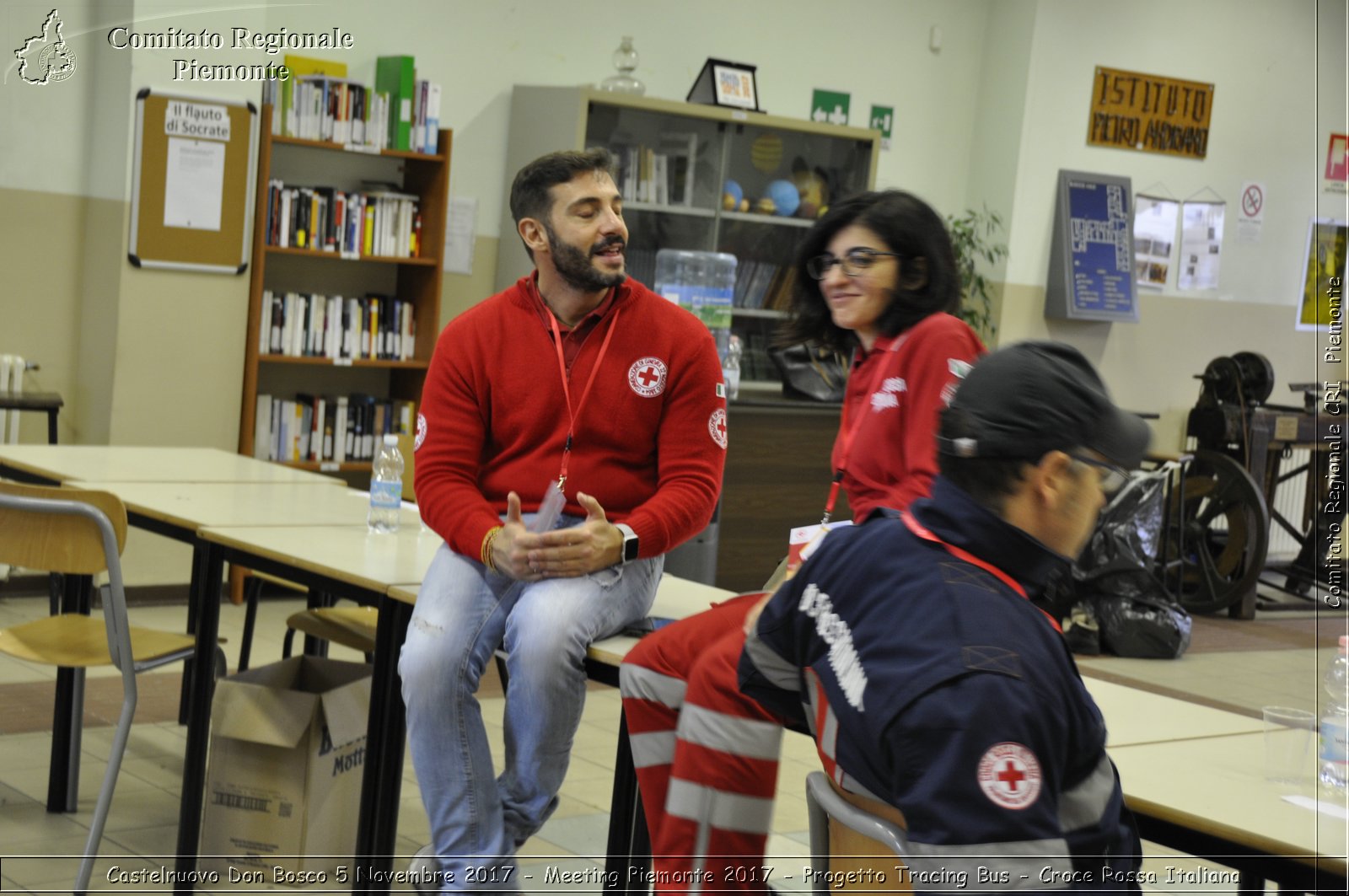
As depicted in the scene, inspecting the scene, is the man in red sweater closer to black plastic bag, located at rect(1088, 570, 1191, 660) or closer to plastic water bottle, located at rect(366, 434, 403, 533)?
plastic water bottle, located at rect(366, 434, 403, 533)

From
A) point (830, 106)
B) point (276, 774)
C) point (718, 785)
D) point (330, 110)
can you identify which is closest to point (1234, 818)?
point (718, 785)

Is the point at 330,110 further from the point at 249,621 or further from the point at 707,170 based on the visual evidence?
the point at 249,621

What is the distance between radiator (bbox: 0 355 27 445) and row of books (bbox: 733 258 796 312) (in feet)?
11.0

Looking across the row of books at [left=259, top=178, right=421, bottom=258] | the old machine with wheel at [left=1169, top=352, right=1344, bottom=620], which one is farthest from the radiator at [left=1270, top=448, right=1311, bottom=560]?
the row of books at [left=259, top=178, right=421, bottom=258]

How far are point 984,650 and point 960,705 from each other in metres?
0.06

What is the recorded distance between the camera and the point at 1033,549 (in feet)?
4.78

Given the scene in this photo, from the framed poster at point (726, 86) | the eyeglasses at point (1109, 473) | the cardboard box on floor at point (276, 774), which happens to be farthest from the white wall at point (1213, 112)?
the eyeglasses at point (1109, 473)

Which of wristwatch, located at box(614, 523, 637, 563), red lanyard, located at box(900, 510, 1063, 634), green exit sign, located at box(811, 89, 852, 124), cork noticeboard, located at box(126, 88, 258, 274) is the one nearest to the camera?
red lanyard, located at box(900, 510, 1063, 634)

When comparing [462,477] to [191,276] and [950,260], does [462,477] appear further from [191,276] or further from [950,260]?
[191,276]

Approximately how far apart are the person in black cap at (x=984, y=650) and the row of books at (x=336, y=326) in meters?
4.74

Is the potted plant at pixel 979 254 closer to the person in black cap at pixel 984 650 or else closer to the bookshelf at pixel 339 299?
the bookshelf at pixel 339 299

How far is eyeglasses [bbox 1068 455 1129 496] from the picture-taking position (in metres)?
1.45

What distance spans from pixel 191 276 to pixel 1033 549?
4873mm

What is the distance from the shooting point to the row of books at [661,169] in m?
6.80
